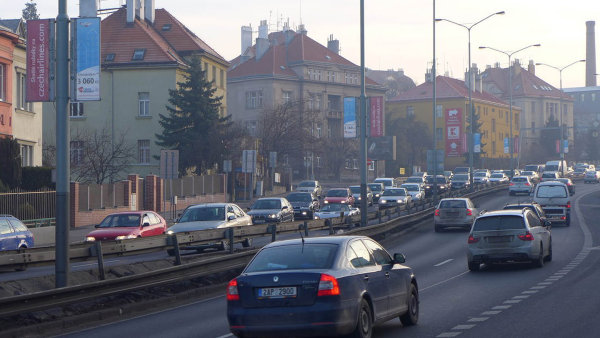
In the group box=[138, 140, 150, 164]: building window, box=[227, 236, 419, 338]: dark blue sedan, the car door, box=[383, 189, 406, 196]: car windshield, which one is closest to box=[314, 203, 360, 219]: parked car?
box=[383, 189, 406, 196]: car windshield

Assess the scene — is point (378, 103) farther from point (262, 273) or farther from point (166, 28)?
point (262, 273)

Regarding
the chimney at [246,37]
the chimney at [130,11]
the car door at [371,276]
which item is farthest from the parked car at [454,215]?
the chimney at [246,37]

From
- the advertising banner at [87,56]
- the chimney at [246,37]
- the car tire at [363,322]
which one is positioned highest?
the chimney at [246,37]

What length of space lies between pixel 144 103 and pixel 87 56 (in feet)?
184

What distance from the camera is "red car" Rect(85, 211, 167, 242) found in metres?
28.6

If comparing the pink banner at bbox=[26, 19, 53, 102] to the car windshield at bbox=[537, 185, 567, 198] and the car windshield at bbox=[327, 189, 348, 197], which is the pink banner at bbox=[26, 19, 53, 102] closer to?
the car windshield at bbox=[537, 185, 567, 198]

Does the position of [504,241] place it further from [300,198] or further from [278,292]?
[300,198]

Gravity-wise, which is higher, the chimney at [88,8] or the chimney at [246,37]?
the chimney at [246,37]

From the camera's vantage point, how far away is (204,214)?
2833 centimetres

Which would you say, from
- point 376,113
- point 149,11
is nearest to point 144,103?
point 149,11

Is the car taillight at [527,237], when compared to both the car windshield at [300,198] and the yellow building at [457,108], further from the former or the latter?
the yellow building at [457,108]

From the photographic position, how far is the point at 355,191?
5931cm

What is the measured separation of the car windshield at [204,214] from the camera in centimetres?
2812

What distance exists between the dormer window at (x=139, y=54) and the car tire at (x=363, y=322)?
63.8 metres
